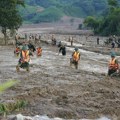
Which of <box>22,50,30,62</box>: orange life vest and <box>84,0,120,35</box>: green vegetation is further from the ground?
<box>22,50,30,62</box>: orange life vest

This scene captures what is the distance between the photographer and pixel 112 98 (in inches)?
547

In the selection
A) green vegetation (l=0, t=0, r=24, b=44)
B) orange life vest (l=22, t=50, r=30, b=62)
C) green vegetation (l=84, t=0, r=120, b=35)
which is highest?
green vegetation (l=0, t=0, r=24, b=44)

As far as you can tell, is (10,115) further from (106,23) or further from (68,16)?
(68,16)

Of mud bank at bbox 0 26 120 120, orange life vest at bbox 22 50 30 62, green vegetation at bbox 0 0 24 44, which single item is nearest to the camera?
mud bank at bbox 0 26 120 120

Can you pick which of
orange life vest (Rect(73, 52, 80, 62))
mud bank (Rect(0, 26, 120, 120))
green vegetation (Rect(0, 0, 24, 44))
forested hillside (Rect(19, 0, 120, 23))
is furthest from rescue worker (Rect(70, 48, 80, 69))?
forested hillside (Rect(19, 0, 120, 23))

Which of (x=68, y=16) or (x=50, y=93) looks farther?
(x=68, y=16)

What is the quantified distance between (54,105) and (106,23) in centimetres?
9448

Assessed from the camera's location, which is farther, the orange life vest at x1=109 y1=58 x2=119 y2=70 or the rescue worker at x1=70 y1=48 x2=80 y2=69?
the rescue worker at x1=70 y1=48 x2=80 y2=69

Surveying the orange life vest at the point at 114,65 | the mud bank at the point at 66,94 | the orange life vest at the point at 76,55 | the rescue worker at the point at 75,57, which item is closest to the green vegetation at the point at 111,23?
the rescue worker at the point at 75,57

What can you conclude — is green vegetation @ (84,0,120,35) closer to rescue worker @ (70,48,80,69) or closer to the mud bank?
rescue worker @ (70,48,80,69)

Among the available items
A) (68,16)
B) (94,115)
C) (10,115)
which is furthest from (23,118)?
(68,16)

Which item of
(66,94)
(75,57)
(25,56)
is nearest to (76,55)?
(75,57)

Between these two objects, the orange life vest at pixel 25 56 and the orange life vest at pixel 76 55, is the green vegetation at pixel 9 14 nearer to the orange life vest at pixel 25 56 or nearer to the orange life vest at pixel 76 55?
the orange life vest at pixel 76 55

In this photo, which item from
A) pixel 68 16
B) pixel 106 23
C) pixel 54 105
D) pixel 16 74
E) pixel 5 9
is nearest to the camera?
pixel 54 105
